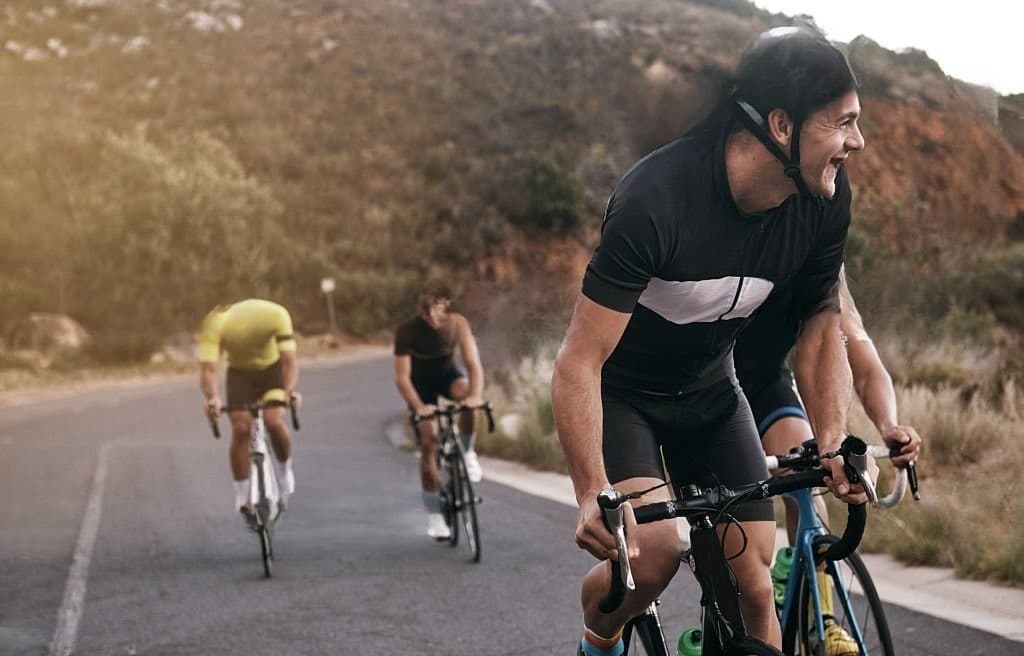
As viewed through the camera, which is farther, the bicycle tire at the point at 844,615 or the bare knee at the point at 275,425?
the bare knee at the point at 275,425

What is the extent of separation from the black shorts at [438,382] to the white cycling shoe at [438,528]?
840mm

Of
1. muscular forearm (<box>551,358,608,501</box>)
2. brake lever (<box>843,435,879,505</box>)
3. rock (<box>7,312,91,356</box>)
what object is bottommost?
rock (<box>7,312,91,356</box>)

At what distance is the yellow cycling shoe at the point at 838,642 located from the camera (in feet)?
12.3

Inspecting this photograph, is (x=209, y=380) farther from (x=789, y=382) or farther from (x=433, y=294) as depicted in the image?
(x=789, y=382)

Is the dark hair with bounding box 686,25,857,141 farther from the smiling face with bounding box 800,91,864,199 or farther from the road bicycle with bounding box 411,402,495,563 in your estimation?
the road bicycle with bounding box 411,402,495,563

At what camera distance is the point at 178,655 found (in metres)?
6.34

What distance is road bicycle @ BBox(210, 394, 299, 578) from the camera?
8.45 m

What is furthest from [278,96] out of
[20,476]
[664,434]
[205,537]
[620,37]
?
[664,434]

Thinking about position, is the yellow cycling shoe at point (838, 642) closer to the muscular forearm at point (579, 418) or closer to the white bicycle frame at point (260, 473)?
the muscular forearm at point (579, 418)

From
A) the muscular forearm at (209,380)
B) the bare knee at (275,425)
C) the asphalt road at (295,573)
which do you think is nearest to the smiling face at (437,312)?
the bare knee at (275,425)

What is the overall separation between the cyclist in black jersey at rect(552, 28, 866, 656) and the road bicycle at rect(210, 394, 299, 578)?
5164 mm

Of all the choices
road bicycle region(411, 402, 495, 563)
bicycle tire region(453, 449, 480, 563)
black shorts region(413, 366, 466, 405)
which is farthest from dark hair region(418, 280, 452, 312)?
bicycle tire region(453, 449, 480, 563)

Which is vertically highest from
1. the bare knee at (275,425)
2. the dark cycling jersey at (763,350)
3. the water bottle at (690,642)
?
the dark cycling jersey at (763,350)

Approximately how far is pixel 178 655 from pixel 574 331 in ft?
13.3
